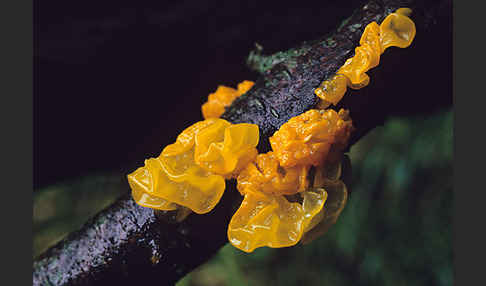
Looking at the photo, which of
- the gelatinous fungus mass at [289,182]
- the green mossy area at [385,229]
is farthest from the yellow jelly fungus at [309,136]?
the green mossy area at [385,229]

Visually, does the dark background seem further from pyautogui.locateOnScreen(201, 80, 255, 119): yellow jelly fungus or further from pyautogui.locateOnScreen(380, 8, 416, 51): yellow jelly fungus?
pyautogui.locateOnScreen(380, 8, 416, 51): yellow jelly fungus

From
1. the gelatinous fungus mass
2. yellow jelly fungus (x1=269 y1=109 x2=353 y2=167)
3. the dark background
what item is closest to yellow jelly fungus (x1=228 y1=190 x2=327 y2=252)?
the gelatinous fungus mass

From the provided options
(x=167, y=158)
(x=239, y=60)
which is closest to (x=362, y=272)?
(x=239, y=60)

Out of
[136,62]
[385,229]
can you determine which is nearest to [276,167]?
[136,62]

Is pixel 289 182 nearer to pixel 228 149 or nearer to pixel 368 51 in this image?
pixel 228 149

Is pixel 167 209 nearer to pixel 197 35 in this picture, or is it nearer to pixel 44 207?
pixel 197 35

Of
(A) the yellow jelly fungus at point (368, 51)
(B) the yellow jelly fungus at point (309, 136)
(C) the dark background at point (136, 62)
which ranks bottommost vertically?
(C) the dark background at point (136, 62)

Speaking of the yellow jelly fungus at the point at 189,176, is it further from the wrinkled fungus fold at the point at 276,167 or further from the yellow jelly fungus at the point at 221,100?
the yellow jelly fungus at the point at 221,100
